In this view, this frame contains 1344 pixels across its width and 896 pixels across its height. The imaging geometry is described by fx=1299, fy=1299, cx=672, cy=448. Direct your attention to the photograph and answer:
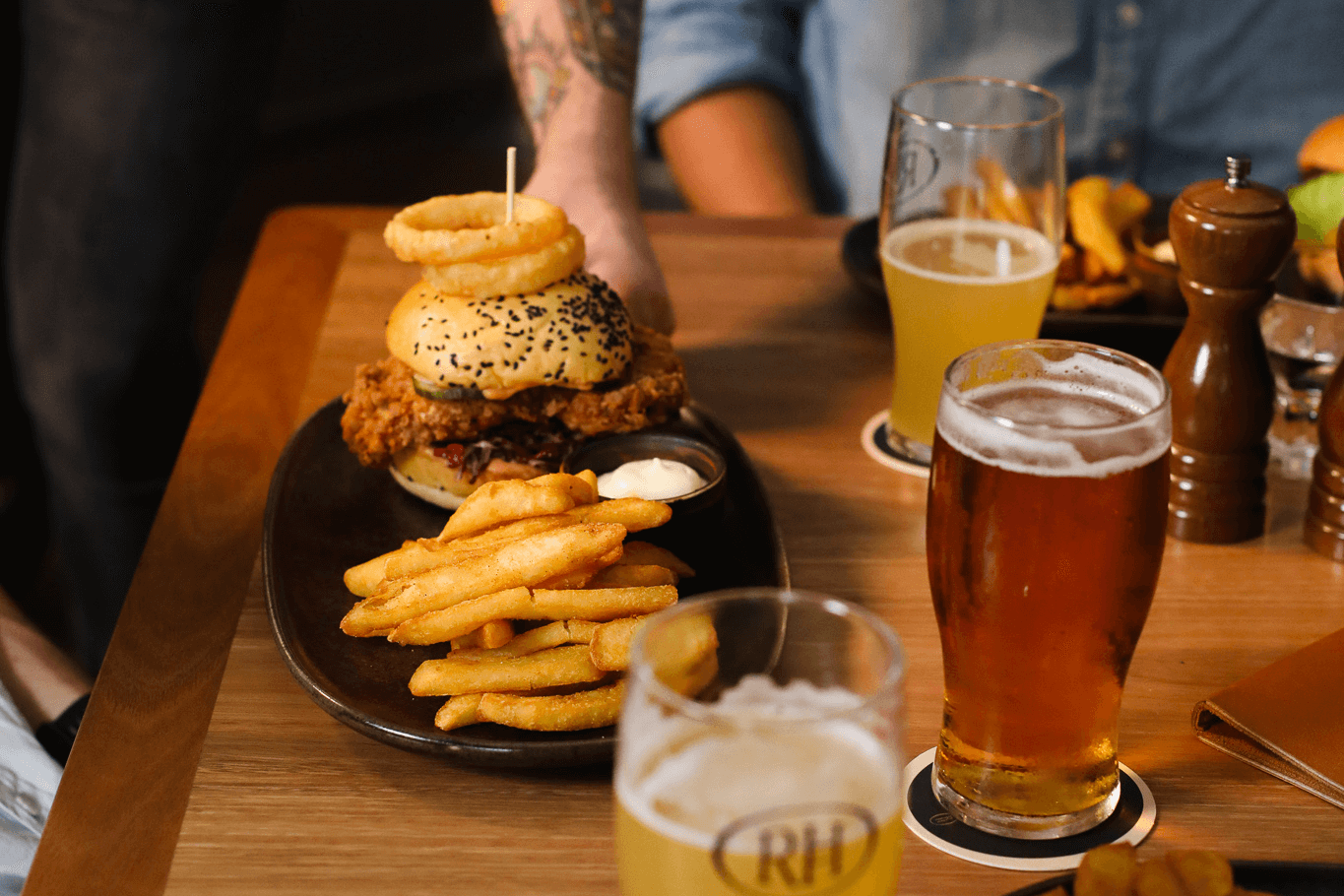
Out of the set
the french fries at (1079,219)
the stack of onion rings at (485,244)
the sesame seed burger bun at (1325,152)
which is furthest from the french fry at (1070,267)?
the stack of onion rings at (485,244)

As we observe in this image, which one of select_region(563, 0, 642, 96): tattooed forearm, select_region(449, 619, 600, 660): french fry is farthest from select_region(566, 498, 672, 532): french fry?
select_region(563, 0, 642, 96): tattooed forearm

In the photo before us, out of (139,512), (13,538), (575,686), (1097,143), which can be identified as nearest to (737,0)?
(1097,143)

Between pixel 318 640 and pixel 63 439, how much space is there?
6.05 feet

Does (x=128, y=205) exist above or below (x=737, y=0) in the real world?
below

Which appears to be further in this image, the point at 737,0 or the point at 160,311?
the point at 737,0

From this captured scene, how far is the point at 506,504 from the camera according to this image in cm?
118

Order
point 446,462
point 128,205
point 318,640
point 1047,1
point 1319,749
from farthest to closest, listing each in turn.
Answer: point 1047,1 → point 128,205 → point 446,462 → point 318,640 → point 1319,749

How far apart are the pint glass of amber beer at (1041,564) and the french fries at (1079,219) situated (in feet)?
2.28

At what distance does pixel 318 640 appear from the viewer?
1214mm

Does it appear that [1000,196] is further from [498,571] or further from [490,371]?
[498,571]

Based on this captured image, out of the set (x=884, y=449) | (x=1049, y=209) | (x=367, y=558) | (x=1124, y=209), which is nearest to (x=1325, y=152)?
(x=1124, y=209)

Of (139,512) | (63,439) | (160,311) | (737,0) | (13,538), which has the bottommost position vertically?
(13,538)

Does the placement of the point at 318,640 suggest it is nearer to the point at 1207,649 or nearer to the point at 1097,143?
the point at 1207,649

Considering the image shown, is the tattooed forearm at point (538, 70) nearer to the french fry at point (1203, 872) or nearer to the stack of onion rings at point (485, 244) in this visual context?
the stack of onion rings at point (485, 244)
